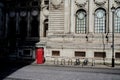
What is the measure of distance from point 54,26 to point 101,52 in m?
9.00

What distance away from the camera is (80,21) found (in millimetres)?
41875

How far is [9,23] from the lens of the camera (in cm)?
4878

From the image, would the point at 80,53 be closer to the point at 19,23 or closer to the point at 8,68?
the point at 8,68

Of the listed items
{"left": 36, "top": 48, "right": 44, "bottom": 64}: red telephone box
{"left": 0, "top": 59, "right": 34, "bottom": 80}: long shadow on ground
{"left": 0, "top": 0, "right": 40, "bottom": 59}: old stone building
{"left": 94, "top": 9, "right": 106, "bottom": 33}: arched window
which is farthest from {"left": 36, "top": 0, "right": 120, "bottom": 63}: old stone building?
{"left": 0, "top": 59, "right": 34, "bottom": 80}: long shadow on ground

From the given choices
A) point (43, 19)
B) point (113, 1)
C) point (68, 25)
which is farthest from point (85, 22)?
point (43, 19)

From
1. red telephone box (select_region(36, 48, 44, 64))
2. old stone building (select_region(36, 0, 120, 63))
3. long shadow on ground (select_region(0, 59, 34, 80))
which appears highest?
old stone building (select_region(36, 0, 120, 63))

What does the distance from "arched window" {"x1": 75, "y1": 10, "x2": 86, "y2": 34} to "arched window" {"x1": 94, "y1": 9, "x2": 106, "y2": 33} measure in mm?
2018

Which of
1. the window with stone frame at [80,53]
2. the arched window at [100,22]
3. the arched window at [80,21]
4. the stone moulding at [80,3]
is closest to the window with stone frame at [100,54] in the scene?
the window with stone frame at [80,53]

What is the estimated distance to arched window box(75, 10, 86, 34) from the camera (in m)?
41.6

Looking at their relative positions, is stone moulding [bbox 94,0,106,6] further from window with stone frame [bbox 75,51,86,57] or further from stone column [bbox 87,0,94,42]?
window with stone frame [bbox 75,51,86,57]

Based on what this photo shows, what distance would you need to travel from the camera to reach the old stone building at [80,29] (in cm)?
3909

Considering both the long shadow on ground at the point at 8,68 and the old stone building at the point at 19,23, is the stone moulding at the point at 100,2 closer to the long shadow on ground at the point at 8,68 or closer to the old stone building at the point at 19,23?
the old stone building at the point at 19,23

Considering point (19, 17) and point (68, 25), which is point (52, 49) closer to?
point (68, 25)

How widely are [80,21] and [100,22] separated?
3.32 meters
